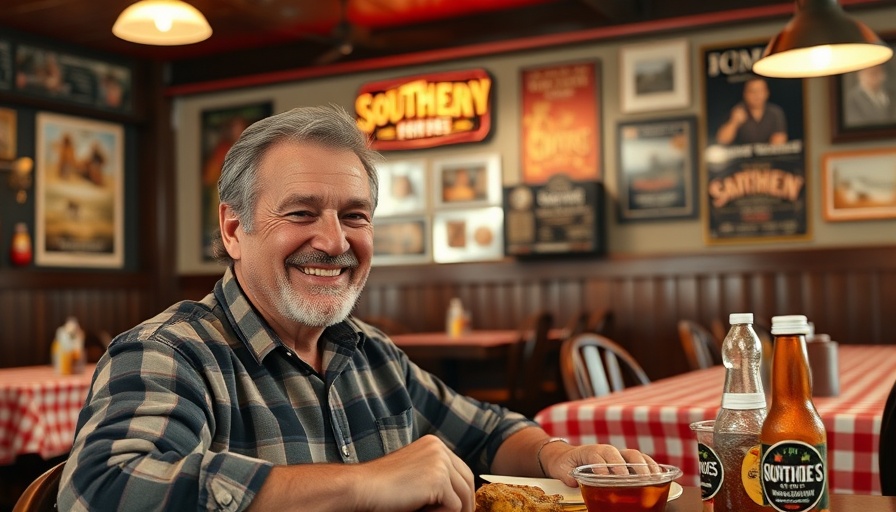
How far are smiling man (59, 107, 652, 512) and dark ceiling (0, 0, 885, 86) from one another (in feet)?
15.9

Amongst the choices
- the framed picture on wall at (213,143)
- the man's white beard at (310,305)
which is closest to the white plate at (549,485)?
the man's white beard at (310,305)

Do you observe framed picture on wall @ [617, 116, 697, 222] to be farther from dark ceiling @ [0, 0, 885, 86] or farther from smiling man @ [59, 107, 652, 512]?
smiling man @ [59, 107, 652, 512]

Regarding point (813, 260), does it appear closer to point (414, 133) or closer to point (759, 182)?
point (759, 182)

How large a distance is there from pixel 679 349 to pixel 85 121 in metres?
4.89

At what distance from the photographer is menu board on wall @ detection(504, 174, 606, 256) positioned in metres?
6.60

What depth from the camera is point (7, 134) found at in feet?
23.0

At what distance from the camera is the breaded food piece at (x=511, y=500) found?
4.05 feet

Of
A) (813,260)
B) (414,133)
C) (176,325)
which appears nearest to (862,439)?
(176,325)

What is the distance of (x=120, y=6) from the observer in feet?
A: 21.6

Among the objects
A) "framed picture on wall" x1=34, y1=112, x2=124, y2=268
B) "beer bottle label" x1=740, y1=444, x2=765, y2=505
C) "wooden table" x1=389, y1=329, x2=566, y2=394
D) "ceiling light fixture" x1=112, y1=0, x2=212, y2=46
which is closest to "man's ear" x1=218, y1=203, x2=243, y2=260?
"beer bottle label" x1=740, y1=444, x2=765, y2=505

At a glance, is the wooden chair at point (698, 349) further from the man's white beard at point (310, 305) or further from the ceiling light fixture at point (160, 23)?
the man's white beard at point (310, 305)

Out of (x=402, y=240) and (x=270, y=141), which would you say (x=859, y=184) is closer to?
(x=402, y=240)

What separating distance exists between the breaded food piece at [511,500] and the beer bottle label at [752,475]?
24 cm

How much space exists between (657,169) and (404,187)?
6.51ft
